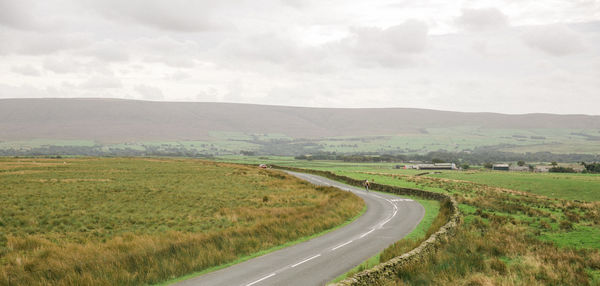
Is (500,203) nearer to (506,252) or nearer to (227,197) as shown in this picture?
(506,252)

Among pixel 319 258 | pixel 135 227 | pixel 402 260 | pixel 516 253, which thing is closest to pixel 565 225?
pixel 516 253

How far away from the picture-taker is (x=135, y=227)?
28.2 metres

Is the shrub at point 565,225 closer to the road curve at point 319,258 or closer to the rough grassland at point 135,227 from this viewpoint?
the road curve at point 319,258

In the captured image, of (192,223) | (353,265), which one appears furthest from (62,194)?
(353,265)

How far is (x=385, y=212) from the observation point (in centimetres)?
3616

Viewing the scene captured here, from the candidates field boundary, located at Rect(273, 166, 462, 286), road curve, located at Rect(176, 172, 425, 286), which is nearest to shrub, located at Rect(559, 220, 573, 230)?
field boundary, located at Rect(273, 166, 462, 286)

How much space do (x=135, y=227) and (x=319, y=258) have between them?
48.2 ft

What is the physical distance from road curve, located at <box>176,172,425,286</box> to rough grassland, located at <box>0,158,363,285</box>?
1.57 meters

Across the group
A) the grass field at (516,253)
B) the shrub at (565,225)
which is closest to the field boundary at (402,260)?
the grass field at (516,253)

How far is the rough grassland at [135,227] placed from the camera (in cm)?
1756

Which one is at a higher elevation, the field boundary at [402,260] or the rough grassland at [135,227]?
the field boundary at [402,260]

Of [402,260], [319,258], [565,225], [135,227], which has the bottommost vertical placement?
[135,227]

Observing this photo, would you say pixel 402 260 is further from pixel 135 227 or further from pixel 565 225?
pixel 135 227

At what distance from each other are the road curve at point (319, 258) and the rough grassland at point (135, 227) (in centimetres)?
157
